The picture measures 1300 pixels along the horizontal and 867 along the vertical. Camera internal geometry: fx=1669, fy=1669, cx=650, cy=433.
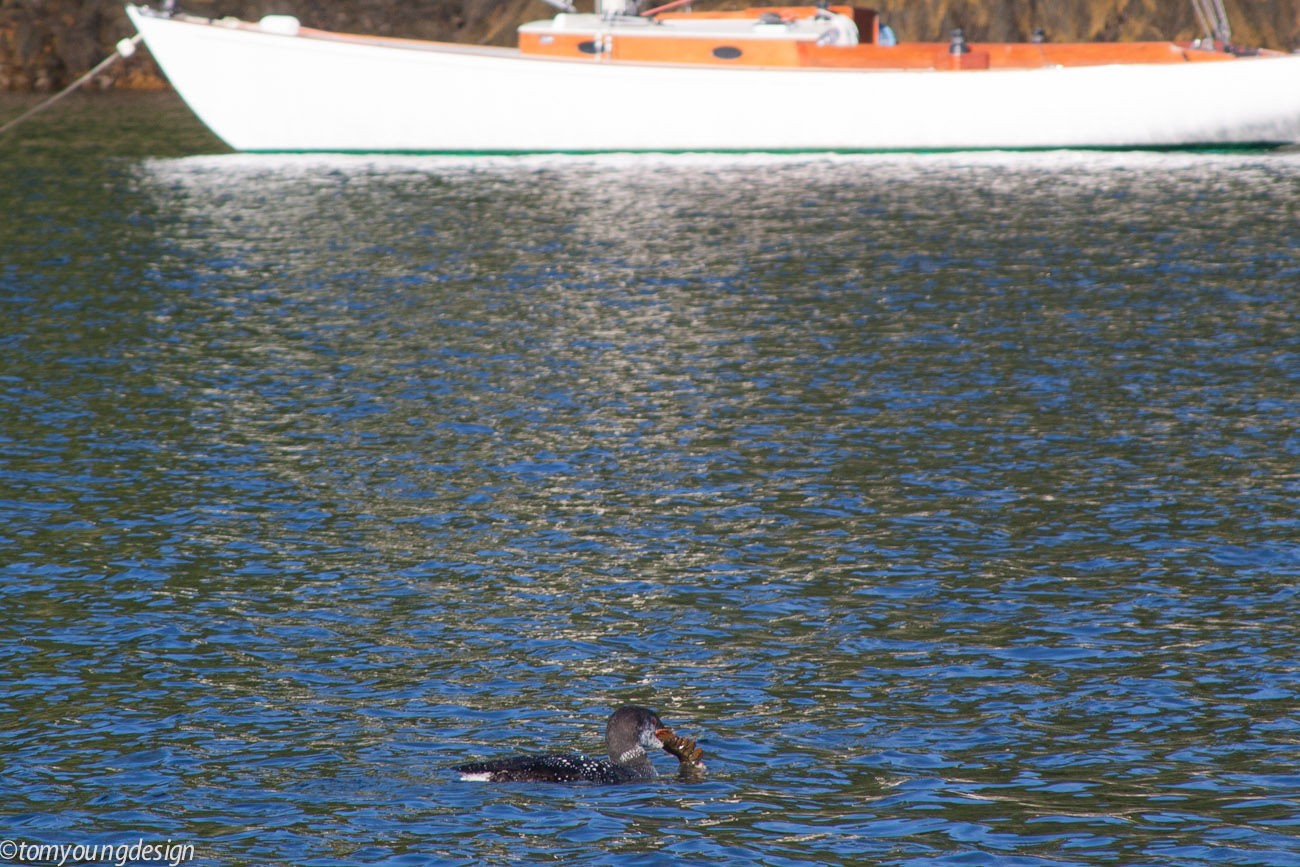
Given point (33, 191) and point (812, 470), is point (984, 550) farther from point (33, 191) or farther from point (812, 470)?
point (33, 191)

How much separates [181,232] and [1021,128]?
27.9 metres

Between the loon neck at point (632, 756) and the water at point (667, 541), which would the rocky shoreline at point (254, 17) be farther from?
the loon neck at point (632, 756)

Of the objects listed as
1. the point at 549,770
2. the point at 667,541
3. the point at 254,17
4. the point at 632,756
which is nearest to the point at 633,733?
the point at 632,756

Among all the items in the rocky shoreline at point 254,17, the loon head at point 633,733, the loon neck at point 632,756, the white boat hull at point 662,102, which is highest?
the rocky shoreline at point 254,17

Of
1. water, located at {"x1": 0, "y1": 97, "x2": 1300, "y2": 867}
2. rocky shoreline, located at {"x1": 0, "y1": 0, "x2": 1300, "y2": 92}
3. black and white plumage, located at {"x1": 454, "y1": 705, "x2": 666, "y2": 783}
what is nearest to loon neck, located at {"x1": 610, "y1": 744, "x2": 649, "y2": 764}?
black and white plumage, located at {"x1": 454, "y1": 705, "x2": 666, "y2": 783}

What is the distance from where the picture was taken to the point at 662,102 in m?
55.8

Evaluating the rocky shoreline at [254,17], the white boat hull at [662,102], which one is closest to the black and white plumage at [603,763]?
the white boat hull at [662,102]

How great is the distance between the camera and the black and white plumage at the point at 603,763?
498 inches

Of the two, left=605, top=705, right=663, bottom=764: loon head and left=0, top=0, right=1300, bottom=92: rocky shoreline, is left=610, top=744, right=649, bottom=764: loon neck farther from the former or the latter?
left=0, top=0, right=1300, bottom=92: rocky shoreline

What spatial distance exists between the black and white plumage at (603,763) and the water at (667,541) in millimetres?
214

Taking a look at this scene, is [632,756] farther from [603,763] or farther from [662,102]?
[662,102]

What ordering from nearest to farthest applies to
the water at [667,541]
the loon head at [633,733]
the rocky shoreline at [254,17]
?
1. the water at [667,541]
2. the loon head at [633,733]
3. the rocky shoreline at [254,17]

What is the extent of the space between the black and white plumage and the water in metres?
0.21

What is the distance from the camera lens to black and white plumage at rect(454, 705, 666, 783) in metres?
12.6
